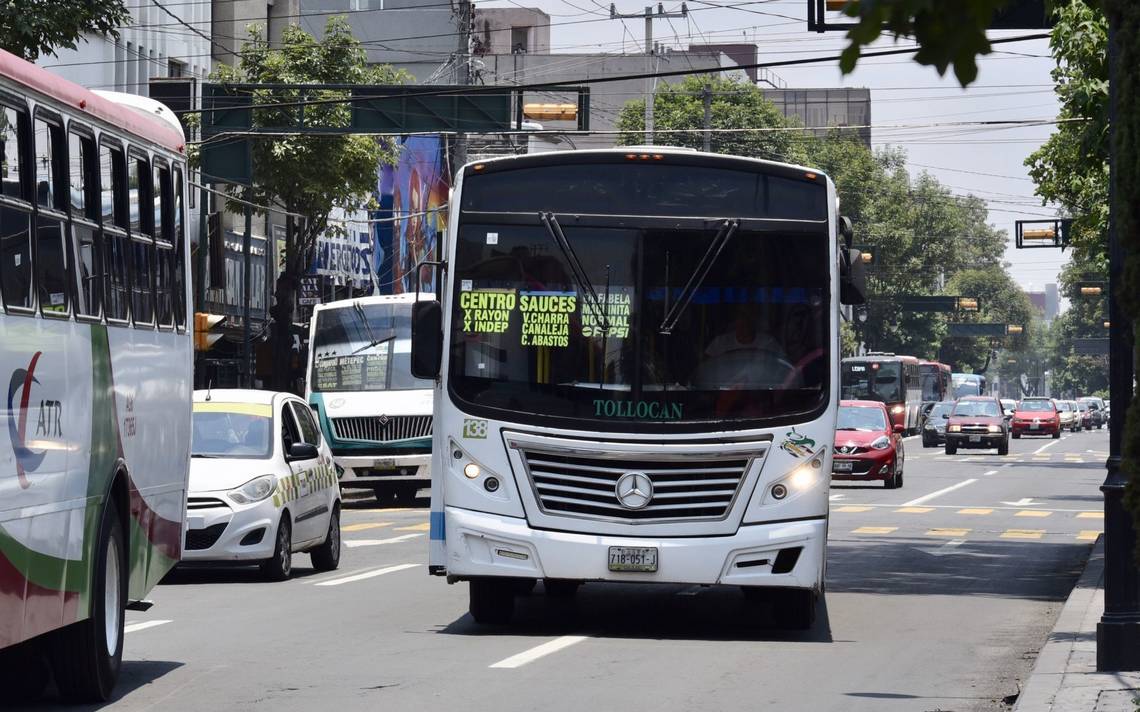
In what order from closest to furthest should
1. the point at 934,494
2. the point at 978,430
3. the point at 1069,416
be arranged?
1. the point at 934,494
2. the point at 978,430
3. the point at 1069,416

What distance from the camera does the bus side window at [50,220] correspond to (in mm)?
8766

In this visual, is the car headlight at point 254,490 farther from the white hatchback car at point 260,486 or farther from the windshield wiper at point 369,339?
the windshield wiper at point 369,339

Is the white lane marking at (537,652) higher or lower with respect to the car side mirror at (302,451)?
lower

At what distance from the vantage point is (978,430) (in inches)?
2387

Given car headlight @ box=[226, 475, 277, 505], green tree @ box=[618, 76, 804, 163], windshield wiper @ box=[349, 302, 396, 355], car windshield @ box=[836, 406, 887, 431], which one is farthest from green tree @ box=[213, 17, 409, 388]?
green tree @ box=[618, 76, 804, 163]

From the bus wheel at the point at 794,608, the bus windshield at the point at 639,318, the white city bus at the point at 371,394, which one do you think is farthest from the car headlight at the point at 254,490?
the white city bus at the point at 371,394

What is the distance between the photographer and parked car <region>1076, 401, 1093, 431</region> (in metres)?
124

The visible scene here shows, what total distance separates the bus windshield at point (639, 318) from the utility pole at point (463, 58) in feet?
173

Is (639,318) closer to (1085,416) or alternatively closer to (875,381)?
(875,381)

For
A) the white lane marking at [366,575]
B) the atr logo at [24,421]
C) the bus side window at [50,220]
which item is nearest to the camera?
the atr logo at [24,421]

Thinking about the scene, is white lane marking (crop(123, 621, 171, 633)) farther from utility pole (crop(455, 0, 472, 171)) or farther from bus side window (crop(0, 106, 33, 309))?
utility pole (crop(455, 0, 472, 171))

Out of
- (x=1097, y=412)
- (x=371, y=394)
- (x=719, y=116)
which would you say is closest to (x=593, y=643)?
(x=371, y=394)

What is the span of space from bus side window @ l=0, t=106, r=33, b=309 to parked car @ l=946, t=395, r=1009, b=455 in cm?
5375

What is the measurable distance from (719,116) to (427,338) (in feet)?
233
